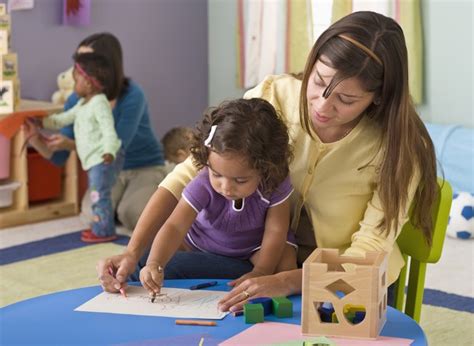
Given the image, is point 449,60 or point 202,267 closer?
point 202,267

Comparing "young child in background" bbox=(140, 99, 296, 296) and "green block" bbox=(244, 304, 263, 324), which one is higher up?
"young child in background" bbox=(140, 99, 296, 296)

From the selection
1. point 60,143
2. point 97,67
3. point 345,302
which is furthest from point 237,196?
point 60,143

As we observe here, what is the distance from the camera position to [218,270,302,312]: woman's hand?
4.53ft

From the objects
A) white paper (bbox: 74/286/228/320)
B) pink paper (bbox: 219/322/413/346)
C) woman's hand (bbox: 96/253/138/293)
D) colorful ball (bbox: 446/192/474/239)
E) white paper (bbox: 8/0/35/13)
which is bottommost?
colorful ball (bbox: 446/192/474/239)

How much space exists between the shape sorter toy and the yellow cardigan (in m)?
0.34

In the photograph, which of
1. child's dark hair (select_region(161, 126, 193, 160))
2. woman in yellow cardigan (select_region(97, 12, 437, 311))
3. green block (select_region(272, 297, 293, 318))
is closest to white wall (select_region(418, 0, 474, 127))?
child's dark hair (select_region(161, 126, 193, 160))

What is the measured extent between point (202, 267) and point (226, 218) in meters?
0.11

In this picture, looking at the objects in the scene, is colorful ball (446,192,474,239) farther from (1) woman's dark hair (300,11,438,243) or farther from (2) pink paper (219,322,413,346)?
(2) pink paper (219,322,413,346)

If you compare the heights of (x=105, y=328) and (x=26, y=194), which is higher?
(x=105, y=328)

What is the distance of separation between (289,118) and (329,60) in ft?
0.80

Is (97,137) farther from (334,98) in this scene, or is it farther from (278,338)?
(278,338)

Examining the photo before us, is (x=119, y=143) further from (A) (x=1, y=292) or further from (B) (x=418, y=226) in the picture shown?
(B) (x=418, y=226)

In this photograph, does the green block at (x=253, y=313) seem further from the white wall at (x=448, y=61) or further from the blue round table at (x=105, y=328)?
the white wall at (x=448, y=61)

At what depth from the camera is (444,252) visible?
3.09 m
